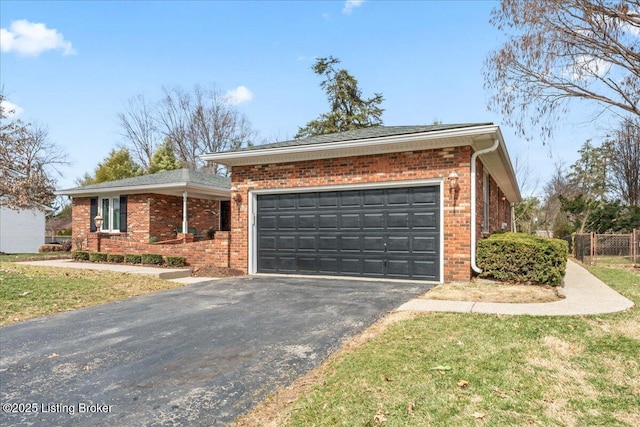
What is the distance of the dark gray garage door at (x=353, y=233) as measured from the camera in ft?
29.6

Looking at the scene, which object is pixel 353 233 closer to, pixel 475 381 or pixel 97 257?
pixel 475 381

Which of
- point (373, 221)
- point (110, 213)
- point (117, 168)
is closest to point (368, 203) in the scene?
point (373, 221)

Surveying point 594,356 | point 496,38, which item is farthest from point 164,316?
point 496,38

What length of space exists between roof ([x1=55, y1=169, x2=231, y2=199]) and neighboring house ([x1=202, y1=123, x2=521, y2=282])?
4.80 metres

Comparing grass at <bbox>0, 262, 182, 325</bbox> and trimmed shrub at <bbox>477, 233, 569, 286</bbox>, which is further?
trimmed shrub at <bbox>477, 233, 569, 286</bbox>

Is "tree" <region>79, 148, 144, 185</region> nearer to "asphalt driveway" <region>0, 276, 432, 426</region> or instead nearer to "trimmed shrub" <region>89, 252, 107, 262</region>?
"trimmed shrub" <region>89, 252, 107, 262</region>

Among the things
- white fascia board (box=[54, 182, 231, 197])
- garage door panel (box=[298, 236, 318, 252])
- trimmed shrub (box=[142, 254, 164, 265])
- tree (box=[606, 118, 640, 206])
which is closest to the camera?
garage door panel (box=[298, 236, 318, 252])

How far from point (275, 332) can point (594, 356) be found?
349 cm

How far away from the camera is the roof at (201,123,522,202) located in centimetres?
830

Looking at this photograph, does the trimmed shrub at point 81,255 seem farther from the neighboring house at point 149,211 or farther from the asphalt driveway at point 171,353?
the asphalt driveway at point 171,353

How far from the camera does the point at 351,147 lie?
9375 millimetres

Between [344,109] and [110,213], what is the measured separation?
2126 cm

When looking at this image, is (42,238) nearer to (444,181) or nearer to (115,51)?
(115,51)

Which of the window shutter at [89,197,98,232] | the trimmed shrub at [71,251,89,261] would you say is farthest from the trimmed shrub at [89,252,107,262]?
the window shutter at [89,197,98,232]
